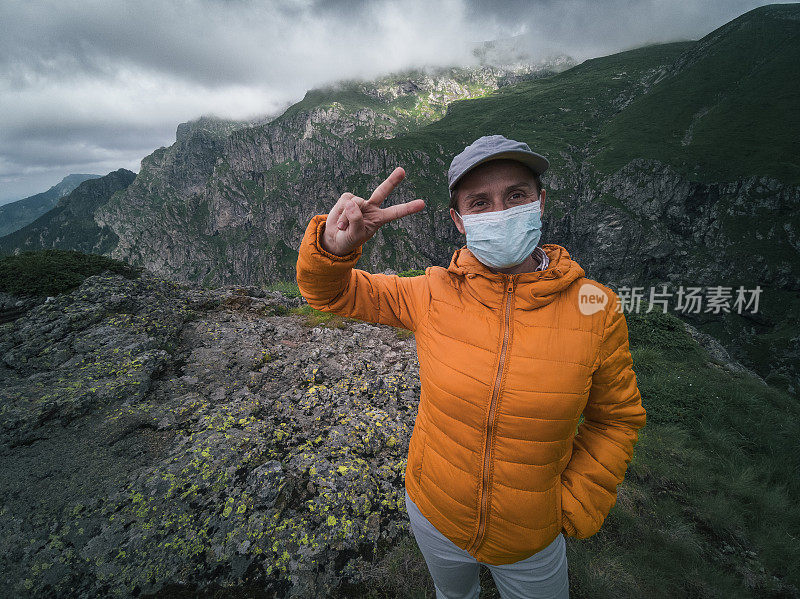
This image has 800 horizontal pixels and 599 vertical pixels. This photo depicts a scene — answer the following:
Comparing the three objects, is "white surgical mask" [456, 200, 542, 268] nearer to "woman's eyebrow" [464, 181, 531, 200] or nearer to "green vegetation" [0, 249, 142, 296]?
"woman's eyebrow" [464, 181, 531, 200]

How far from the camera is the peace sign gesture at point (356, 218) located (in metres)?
2.44

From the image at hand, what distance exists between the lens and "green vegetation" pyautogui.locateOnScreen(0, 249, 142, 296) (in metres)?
5.58

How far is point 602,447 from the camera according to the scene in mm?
2645

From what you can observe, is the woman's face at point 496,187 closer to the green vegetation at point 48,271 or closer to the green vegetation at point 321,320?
the green vegetation at point 321,320

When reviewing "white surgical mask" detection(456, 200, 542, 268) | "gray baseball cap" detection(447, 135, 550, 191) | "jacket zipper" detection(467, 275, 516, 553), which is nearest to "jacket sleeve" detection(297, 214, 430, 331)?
"white surgical mask" detection(456, 200, 542, 268)

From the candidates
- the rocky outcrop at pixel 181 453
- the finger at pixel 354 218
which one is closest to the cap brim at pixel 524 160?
the finger at pixel 354 218

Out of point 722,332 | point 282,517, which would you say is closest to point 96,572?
point 282,517

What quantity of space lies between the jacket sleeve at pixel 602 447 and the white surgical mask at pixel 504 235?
856 mm

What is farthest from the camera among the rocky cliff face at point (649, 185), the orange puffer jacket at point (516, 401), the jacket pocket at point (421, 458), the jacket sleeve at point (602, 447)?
the rocky cliff face at point (649, 185)

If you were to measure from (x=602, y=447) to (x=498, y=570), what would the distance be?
4.96 feet

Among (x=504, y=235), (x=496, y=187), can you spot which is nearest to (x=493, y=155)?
(x=496, y=187)

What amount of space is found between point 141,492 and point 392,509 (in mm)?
3057

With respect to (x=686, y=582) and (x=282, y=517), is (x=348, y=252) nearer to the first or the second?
(x=282, y=517)

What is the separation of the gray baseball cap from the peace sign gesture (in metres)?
0.45
